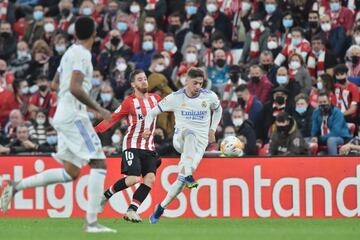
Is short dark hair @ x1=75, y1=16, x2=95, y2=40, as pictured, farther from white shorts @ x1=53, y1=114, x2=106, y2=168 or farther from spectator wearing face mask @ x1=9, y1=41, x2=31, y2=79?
spectator wearing face mask @ x1=9, y1=41, x2=31, y2=79

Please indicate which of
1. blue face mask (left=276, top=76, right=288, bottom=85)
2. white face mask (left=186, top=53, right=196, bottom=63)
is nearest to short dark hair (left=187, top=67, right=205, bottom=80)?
blue face mask (left=276, top=76, right=288, bottom=85)

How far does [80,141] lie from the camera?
13.5 metres

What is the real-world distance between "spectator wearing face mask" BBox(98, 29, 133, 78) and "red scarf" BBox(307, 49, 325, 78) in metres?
3.80

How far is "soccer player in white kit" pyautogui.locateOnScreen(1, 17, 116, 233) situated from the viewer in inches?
528

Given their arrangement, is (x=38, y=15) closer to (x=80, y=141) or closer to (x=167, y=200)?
(x=167, y=200)

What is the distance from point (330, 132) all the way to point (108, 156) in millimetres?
3782

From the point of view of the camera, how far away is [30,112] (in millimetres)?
24344

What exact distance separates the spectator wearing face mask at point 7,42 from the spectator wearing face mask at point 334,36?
6.93m

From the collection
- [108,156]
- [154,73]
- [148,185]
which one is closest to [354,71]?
[154,73]

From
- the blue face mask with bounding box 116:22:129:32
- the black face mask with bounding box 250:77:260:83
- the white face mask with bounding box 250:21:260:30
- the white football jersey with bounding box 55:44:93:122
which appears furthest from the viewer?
the blue face mask with bounding box 116:22:129:32

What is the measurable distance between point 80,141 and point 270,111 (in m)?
9.05

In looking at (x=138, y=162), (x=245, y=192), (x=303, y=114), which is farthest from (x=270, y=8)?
(x=138, y=162)

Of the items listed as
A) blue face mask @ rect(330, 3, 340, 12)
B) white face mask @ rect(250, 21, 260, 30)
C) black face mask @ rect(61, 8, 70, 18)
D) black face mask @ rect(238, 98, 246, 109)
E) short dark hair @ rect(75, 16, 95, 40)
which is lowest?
black face mask @ rect(238, 98, 246, 109)

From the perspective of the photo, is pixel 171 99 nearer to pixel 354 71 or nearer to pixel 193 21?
pixel 354 71
